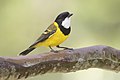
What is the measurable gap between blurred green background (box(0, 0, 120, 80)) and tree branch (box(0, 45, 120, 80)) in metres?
2.91

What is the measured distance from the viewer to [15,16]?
5613 mm

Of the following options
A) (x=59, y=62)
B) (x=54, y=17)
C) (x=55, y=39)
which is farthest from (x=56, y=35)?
(x=54, y=17)

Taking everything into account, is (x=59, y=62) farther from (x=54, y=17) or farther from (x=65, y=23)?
(x=54, y=17)

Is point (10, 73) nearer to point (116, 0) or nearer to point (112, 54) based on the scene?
point (112, 54)

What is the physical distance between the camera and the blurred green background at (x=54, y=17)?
5.17 metres

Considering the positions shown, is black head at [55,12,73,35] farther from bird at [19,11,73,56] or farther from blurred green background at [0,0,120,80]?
blurred green background at [0,0,120,80]

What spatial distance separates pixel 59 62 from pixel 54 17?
333 centimetres

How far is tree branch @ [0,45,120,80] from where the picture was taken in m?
1.68

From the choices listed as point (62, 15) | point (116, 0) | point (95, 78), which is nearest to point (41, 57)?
point (62, 15)

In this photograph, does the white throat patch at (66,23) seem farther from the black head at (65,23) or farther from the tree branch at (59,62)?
the tree branch at (59,62)

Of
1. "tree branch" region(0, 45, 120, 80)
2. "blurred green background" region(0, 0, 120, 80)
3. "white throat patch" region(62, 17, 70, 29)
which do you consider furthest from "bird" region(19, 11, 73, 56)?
"blurred green background" region(0, 0, 120, 80)

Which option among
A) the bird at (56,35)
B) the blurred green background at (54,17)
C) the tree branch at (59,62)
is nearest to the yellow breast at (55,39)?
the bird at (56,35)

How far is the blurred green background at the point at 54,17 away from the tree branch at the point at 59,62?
2.91 m

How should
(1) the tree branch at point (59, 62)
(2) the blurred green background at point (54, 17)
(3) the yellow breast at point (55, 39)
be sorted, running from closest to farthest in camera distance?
1. (1) the tree branch at point (59, 62)
2. (3) the yellow breast at point (55, 39)
3. (2) the blurred green background at point (54, 17)
